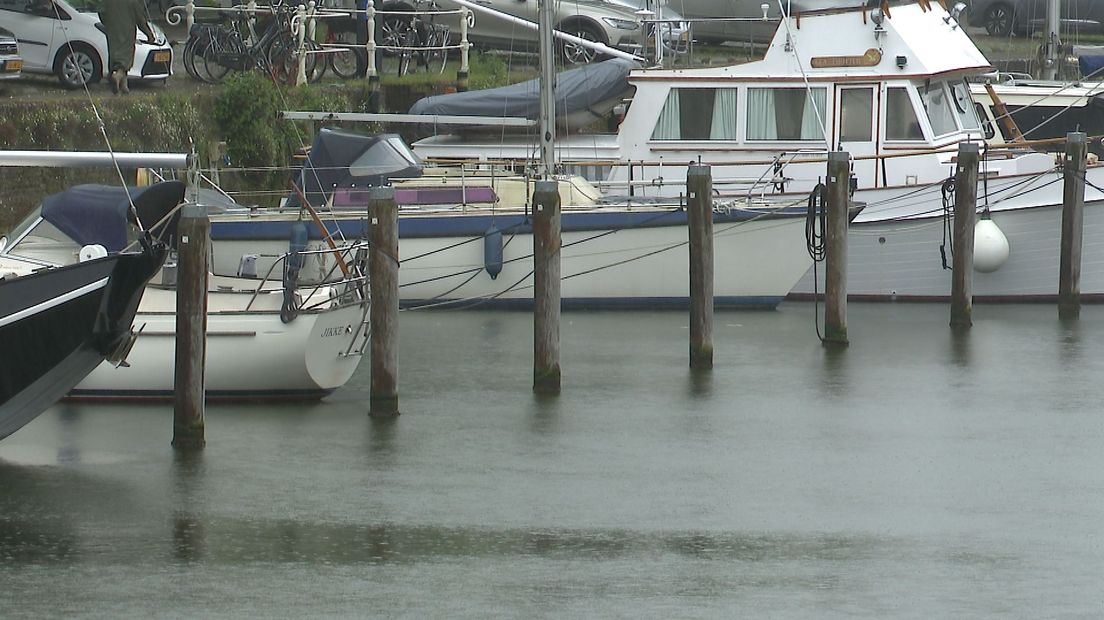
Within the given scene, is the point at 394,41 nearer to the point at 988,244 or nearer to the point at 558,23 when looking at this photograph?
the point at 558,23

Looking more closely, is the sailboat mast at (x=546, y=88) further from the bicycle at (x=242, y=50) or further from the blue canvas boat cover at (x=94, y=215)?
the bicycle at (x=242, y=50)

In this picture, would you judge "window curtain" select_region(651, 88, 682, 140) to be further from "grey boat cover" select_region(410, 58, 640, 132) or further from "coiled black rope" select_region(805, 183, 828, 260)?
"coiled black rope" select_region(805, 183, 828, 260)

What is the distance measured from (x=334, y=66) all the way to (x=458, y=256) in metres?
9.21

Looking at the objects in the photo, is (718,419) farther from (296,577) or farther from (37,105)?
(37,105)

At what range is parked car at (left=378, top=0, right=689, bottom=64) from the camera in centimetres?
3008

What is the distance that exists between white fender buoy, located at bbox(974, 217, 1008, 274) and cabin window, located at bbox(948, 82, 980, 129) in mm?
1586

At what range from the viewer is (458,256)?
67.8ft

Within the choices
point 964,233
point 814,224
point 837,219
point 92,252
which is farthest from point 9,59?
point 964,233

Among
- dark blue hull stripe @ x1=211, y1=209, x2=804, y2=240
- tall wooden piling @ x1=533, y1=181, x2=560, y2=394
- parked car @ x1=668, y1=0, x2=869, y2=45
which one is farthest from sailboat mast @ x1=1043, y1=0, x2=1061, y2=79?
tall wooden piling @ x1=533, y1=181, x2=560, y2=394

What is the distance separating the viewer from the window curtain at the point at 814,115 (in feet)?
71.0

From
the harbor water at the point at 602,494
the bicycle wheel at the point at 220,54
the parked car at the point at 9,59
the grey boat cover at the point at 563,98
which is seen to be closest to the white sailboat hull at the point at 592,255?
the harbor water at the point at 602,494

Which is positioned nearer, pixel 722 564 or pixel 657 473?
pixel 722 564

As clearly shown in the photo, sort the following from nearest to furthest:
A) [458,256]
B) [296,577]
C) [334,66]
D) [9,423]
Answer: [296,577]
[9,423]
[458,256]
[334,66]

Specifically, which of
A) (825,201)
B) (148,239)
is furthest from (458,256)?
(148,239)
